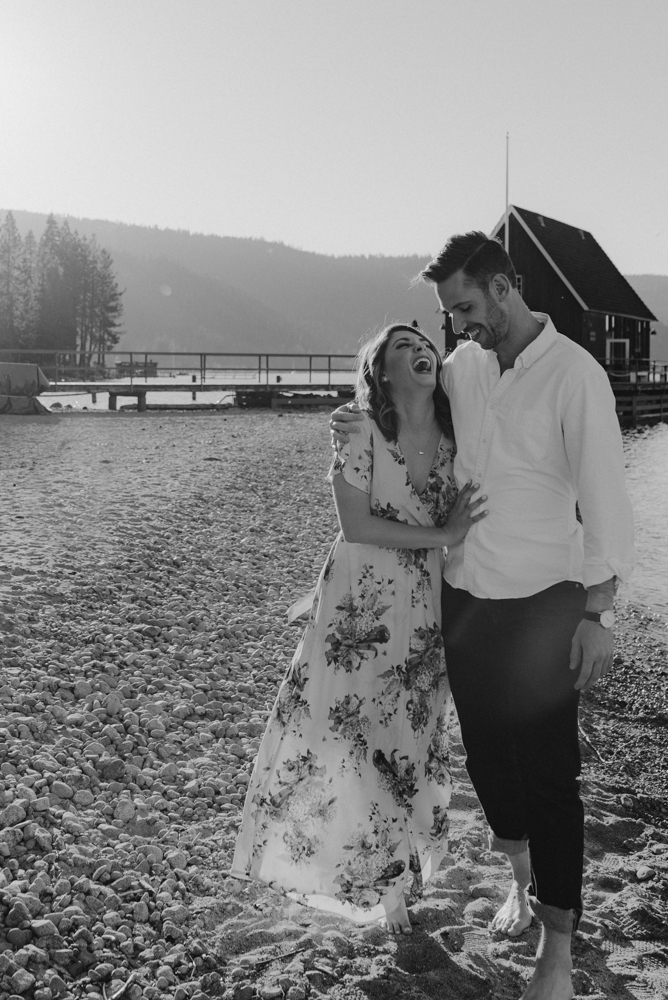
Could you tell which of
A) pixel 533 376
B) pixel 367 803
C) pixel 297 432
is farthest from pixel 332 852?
pixel 297 432

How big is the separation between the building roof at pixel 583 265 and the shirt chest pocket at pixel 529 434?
110ft

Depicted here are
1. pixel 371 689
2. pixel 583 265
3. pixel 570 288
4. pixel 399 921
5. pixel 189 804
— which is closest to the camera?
pixel 371 689

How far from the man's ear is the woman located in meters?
0.28

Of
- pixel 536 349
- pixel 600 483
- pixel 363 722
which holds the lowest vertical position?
pixel 363 722

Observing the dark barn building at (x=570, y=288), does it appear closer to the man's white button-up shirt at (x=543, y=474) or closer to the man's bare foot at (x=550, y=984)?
the man's white button-up shirt at (x=543, y=474)

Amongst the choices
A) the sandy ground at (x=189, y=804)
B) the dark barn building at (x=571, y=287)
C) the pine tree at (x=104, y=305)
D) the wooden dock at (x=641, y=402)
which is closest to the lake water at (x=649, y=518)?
the sandy ground at (x=189, y=804)

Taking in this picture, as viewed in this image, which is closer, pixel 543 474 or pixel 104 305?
pixel 543 474

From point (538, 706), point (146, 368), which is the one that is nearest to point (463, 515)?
point (538, 706)

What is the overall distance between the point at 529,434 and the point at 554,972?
150cm

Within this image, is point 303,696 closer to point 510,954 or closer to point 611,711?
point 510,954

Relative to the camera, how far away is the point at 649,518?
15.9m

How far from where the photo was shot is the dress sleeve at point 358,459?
2.71 m

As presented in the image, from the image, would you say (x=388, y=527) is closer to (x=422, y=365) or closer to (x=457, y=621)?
(x=457, y=621)

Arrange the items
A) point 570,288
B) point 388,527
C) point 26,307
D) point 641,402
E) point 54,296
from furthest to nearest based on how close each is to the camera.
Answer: point 54,296 < point 26,307 < point 641,402 < point 570,288 < point 388,527
